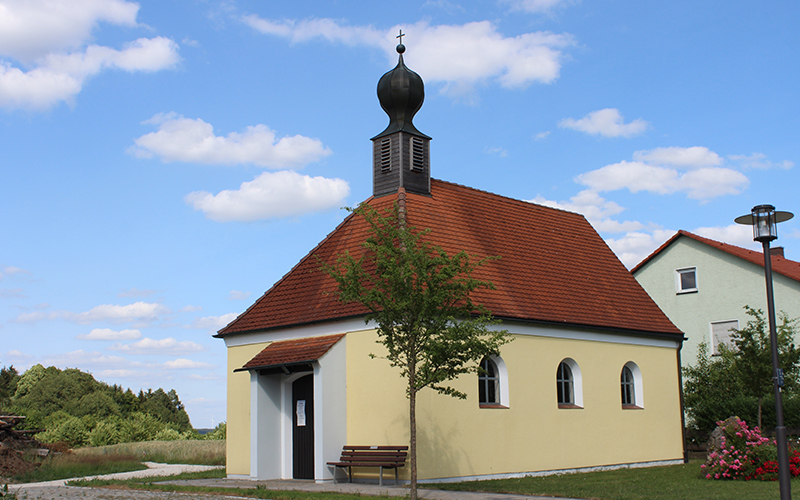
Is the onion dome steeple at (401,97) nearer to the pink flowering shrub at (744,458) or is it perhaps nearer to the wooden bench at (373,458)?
the wooden bench at (373,458)

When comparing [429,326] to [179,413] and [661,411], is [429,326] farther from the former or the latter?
[179,413]

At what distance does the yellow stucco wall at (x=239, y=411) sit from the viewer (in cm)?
1861

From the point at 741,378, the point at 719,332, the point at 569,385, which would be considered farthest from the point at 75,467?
the point at 719,332

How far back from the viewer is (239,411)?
19141 millimetres

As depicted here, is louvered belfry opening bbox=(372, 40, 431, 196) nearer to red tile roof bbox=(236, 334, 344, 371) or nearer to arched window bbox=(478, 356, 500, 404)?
red tile roof bbox=(236, 334, 344, 371)

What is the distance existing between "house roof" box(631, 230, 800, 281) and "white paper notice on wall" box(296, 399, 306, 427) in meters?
19.6

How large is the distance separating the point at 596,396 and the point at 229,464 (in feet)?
30.0

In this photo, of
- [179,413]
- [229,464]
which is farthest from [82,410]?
[229,464]

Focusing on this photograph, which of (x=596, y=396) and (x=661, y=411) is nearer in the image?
(x=596, y=396)

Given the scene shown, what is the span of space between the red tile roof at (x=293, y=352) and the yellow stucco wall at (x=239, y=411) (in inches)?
37.9

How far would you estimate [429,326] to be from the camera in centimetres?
1172

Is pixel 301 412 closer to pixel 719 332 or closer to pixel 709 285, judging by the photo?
pixel 719 332

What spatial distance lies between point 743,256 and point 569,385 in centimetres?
1464

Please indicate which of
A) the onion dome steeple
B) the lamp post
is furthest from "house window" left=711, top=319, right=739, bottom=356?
the lamp post
